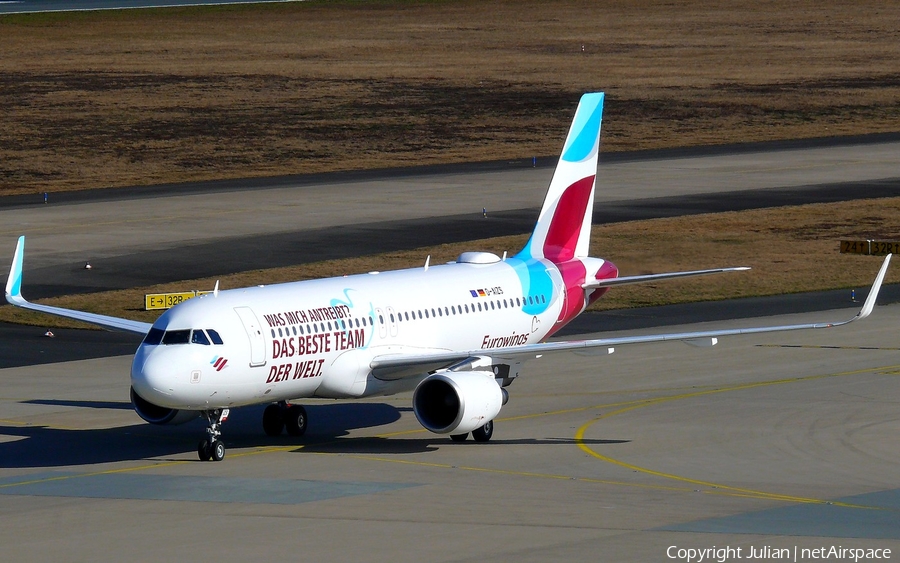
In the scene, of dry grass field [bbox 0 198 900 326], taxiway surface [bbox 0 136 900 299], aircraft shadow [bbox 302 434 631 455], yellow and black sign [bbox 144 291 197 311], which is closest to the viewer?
aircraft shadow [bbox 302 434 631 455]

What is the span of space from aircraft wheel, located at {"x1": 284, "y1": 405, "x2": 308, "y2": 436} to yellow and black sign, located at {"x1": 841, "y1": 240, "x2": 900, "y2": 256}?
36.9 meters

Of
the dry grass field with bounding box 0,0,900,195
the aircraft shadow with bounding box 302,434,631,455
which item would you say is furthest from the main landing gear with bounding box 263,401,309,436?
the dry grass field with bounding box 0,0,900,195

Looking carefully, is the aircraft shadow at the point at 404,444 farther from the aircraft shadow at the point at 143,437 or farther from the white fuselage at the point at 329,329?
the white fuselage at the point at 329,329

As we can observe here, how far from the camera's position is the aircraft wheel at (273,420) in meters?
39.6

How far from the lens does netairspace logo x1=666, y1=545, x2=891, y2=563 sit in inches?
1015

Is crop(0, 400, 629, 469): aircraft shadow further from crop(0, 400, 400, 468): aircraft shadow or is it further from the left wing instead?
the left wing

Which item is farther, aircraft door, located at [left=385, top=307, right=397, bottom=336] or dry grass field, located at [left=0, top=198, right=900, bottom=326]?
dry grass field, located at [left=0, top=198, right=900, bottom=326]

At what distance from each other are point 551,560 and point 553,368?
76.9 feet

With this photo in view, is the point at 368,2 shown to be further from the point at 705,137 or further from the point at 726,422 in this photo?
the point at 726,422

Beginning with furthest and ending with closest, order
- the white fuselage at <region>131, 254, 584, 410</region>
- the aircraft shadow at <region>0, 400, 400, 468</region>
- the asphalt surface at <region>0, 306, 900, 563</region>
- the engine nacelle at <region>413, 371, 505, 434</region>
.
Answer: the aircraft shadow at <region>0, 400, 400, 468</region> → the engine nacelle at <region>413, 371, 505, 434</region> → the white fuselage at <region>131, 254, 584, 410</region> → the asphalt surface at <region>0, 306, 900, 563</region>

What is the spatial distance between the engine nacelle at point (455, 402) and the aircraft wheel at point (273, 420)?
4.72 meters

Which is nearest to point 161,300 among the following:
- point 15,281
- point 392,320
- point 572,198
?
point 15,281

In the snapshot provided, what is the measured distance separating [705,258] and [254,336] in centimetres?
3599

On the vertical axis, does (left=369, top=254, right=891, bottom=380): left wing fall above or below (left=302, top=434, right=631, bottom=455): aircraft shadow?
above
